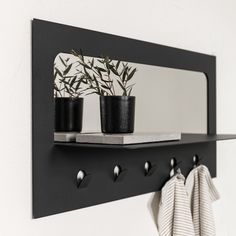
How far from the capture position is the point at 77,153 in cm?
83

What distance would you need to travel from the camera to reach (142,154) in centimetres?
98

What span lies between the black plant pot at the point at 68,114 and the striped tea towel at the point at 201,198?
0.40 metres

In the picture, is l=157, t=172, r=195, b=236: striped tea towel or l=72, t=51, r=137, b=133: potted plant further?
l=157, t=172, r=195, b=236: striped tea towel

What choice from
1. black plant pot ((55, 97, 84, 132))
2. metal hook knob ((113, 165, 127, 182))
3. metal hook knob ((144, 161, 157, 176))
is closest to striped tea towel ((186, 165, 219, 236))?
metal hook knob ((144, 161, 157, 176))

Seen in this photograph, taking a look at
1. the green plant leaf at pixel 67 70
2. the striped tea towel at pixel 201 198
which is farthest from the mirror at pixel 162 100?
the striped tea towel at pixel 201 198

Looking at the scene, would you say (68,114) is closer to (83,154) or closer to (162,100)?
(83,154)

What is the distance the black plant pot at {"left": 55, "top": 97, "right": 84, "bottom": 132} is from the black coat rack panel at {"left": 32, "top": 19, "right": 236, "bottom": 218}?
0.04 meters

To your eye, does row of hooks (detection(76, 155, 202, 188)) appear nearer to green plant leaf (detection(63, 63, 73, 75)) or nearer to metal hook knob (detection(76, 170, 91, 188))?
metal hook knob (detection(76, 170, 91, 188))

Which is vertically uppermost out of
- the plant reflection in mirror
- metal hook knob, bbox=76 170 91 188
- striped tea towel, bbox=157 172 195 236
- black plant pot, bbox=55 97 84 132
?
the plant reflection in mirror

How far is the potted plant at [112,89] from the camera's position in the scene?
0.84m

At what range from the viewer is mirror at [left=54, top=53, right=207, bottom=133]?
884mm

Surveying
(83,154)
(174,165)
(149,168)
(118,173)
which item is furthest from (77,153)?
(174,165)

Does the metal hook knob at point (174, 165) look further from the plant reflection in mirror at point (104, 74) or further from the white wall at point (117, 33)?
the plant reflection in mirror at point (104, 74)
